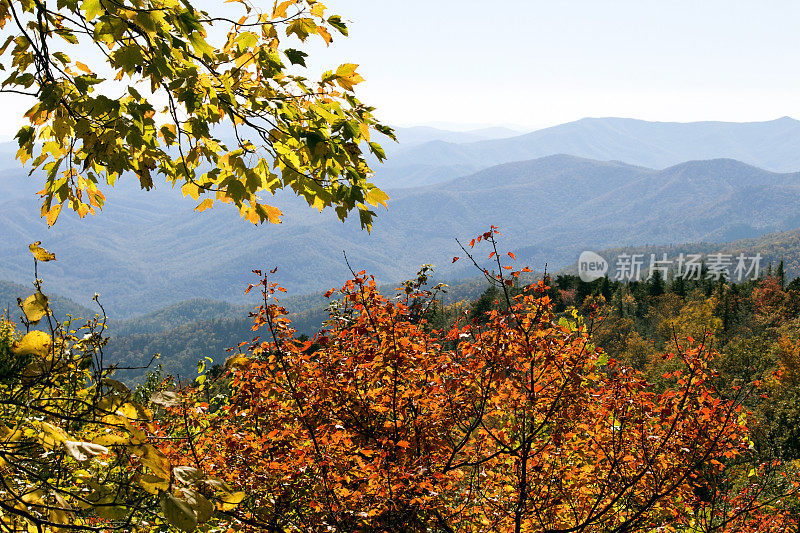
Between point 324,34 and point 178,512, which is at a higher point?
point 324,34

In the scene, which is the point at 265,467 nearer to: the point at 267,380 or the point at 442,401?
the point at 267,380

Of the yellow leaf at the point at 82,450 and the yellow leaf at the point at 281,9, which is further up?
the yellow leaf at the point at 281,9

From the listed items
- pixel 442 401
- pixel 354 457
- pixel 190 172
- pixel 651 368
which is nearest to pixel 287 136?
pixel 190 172

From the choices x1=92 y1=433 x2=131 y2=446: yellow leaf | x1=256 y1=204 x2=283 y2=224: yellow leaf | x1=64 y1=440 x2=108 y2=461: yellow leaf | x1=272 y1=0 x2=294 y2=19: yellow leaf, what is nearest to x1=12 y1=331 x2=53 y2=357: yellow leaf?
x1=92 y1=433 x2=131 y2=446: yellow leaf

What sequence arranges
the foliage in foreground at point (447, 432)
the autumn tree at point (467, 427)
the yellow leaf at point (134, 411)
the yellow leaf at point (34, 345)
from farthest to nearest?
the autumn tree at point (467, 427)
the foliage in foreground at point (447, 432)
the yellow leaf at point (34, 345)
the yellow leaf at point (134, 411)

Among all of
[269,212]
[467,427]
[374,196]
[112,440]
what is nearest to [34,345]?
[112,440]

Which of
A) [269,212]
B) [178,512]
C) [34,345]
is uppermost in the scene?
[269,212]

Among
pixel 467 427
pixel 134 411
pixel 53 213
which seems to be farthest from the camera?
pixel 467 427

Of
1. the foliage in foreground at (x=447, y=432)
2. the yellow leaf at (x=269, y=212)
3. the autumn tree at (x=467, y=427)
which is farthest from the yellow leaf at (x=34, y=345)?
the autumn tree at (x=467, y=427)

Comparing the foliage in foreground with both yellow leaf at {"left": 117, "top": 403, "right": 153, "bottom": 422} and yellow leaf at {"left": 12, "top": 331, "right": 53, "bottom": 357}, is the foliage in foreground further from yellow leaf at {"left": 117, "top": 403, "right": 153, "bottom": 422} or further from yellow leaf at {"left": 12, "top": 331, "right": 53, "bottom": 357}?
yellow leaf at {"left": 117, "top": 403, "right": 153, "bottom": 422}

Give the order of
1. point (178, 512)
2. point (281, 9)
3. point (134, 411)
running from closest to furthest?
point (178, 512) → point (134, 411) → point (281, 9)

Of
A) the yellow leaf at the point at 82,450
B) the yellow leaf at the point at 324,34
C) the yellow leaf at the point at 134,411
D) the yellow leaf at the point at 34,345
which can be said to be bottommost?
the yellow leaf at the point at 134,411

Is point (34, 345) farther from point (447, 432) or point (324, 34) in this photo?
point (447, 432)

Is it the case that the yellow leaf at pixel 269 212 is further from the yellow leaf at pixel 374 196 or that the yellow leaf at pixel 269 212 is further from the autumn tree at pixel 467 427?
the autumn tree at pixel 467 427
